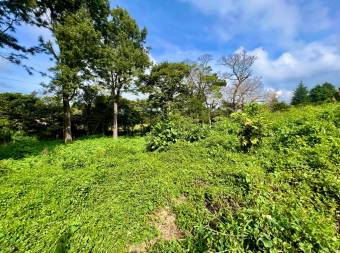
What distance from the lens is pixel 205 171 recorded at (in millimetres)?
3803

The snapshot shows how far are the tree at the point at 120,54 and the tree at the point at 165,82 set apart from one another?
2.53m

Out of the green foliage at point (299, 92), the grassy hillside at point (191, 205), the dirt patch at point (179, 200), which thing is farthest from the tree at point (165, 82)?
the green foliage at point (299, 92)

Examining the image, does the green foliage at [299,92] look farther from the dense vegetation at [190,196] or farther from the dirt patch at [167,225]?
the dirt patch at [167,225]

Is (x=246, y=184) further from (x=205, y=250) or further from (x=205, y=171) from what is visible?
(x=205, y=250)

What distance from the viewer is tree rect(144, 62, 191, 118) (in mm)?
17688

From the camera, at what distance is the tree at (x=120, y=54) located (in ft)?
44.2

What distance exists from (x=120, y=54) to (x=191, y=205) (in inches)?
509

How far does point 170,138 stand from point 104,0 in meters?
11.3

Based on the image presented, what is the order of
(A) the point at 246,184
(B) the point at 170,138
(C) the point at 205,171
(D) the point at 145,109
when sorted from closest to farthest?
(A) the point at 246,184 → (C) the point at 205,171 → (B) the point at 170,138 → (D) the point at 145,109

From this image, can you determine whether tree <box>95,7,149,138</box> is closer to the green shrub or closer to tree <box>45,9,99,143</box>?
tree <box>45,9,99,143</box>

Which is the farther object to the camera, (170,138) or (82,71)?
(82,71)

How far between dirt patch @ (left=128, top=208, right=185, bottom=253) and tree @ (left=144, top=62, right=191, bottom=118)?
1438 centimetres

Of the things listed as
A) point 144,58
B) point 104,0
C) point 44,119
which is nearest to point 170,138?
point 144,58

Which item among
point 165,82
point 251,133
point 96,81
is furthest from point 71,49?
point 251,133
